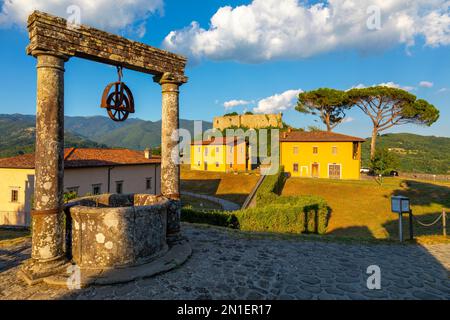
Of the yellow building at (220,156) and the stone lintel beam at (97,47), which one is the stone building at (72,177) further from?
the yellow building at (220,156)

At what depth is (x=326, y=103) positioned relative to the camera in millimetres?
44469

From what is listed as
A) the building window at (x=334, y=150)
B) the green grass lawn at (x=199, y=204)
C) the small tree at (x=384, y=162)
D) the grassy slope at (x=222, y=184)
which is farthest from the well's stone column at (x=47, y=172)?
the building window at (x=334, y=150)

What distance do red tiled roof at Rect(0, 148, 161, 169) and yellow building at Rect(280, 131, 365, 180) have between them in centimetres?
2022

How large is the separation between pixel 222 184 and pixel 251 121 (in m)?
39.2

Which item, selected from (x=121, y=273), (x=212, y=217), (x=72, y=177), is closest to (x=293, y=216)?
(x=212, y=217)

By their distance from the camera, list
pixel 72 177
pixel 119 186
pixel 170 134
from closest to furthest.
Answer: pixel 170 134 → pixel 72 177 → pixel 119 186

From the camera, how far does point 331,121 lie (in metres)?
45.8

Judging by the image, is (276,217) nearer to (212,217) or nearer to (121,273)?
(212,217)

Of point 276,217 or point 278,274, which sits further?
point 276,217
